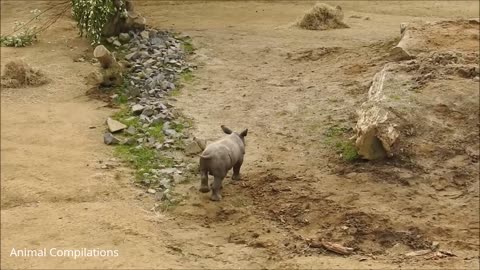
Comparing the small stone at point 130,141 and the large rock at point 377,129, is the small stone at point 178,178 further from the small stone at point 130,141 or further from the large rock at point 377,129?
the large rock at point 377,129

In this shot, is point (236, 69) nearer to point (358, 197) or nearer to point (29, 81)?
point (29, 81)

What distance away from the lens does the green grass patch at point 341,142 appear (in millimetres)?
8367

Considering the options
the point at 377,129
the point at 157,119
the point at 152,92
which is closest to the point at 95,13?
the point at 152,92

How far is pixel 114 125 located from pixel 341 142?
10.2 ft

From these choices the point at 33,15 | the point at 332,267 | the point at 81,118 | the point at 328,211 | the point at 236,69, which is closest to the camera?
the point at 332,267

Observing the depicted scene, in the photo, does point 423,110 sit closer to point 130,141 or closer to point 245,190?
point 245,190

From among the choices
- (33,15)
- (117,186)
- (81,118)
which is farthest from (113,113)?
(33,15)

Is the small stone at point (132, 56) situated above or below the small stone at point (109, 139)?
above

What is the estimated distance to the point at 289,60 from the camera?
12.4 metres

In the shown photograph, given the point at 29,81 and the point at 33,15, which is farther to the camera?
the point at 33,15

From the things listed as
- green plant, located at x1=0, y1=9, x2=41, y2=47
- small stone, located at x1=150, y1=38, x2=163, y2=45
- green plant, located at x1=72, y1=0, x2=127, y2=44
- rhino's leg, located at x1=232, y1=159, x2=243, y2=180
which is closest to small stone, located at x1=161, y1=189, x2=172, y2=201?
rhino's leg, located at x1=232, y1=159, x2=243, y2=180

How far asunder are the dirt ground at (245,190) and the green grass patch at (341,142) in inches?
4.7

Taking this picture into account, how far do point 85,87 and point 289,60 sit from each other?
12.6 feet

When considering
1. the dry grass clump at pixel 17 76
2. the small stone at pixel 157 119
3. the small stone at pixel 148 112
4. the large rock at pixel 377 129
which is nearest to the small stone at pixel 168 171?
the small stone at pixel 157 119
